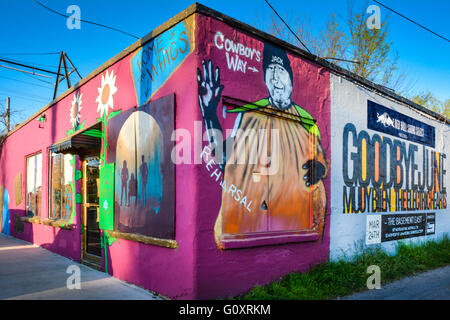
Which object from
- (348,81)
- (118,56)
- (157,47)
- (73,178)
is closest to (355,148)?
(348,81)

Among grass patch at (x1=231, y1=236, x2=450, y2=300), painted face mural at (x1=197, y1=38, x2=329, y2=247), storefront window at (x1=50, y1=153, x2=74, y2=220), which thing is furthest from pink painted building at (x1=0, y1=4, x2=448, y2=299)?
storefront window at (x1=50, y1=153, x2=74, y2=220)

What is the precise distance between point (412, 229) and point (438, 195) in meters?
2.17

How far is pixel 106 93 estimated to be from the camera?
269 inches

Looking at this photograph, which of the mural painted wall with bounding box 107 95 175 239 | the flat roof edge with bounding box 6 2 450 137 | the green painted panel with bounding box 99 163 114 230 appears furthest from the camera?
the green painted panel with bounding box 99 163 114 230

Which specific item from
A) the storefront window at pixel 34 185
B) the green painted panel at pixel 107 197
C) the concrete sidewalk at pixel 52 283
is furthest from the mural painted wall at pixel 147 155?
the storefront window at pixel 34 185

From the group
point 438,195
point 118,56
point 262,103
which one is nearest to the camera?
point 262,103

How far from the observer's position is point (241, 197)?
519 centimetres

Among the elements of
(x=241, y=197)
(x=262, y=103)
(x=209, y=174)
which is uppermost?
(x=262, y=103)

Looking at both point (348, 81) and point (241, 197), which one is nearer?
point (241, 197)

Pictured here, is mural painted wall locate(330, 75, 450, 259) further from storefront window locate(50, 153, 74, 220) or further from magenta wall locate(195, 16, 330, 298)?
storefront window locate(50, 153, 74, 220)

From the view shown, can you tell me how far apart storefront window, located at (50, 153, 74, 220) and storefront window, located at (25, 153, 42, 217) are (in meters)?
1.27

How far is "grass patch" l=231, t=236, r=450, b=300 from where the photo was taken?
5.09 meters

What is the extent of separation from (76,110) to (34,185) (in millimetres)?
4020

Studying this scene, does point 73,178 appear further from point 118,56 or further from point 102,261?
point 118,56
